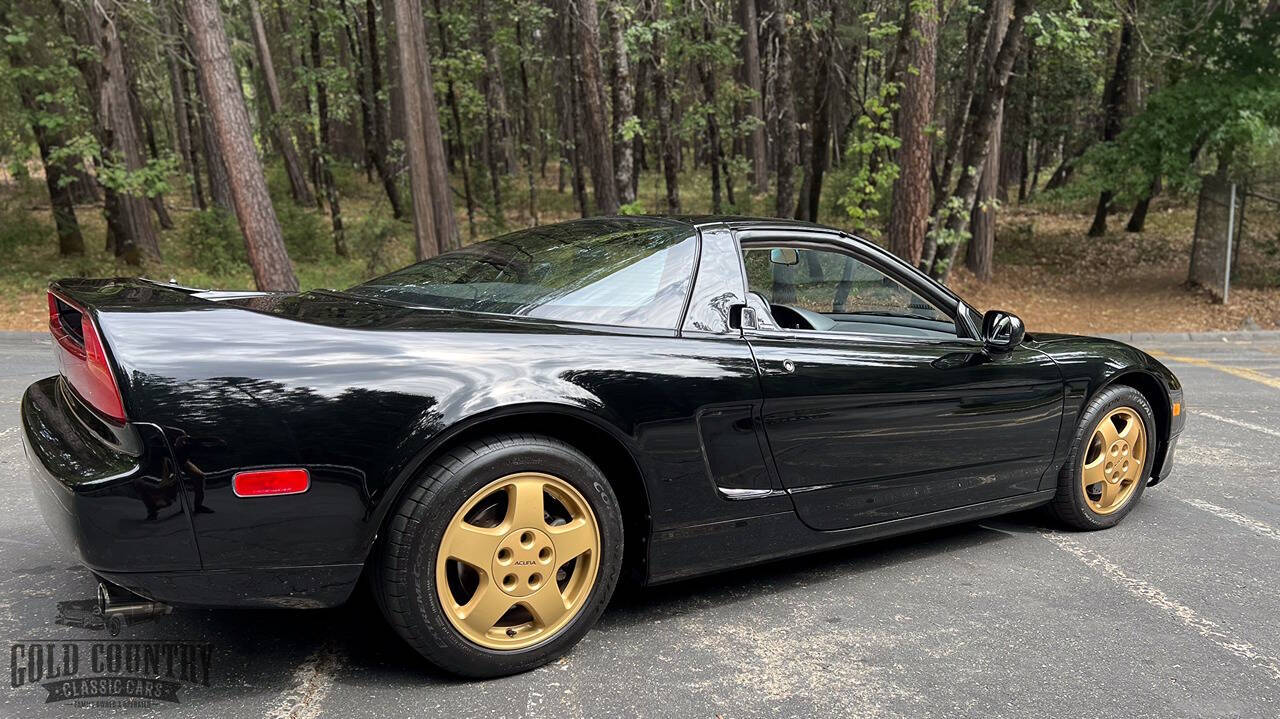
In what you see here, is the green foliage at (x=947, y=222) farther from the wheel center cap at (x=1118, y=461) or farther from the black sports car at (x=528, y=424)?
the black sports car at (x=528, y=424)

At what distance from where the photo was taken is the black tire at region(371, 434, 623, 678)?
2.37m

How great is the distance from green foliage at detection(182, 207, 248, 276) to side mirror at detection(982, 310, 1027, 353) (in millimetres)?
15364

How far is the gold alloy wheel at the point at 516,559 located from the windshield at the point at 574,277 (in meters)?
0.64

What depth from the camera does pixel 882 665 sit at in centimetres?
278

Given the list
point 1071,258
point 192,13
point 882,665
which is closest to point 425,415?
point 882,665

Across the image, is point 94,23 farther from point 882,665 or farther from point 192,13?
point 882,665

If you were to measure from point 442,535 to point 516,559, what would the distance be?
0.85 ft

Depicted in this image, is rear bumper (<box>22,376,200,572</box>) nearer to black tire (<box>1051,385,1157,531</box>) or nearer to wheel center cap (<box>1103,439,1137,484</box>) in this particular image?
black tire (<box>1051,385,1157,531</box>)

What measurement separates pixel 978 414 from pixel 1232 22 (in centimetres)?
1407

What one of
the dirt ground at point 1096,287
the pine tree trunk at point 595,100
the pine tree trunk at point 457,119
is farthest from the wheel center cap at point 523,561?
the pine tree trunk at point 457,119

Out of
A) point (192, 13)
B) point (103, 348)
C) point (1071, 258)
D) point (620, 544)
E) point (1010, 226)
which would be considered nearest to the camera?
point (103, 348)

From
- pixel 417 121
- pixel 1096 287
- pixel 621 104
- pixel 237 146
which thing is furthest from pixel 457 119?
pixel 1096 287

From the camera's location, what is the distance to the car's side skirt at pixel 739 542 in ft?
9.36

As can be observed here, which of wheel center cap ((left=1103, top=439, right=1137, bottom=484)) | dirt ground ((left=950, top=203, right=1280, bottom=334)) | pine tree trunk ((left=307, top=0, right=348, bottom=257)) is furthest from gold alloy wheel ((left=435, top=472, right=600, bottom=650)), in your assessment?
pine tree trunk ((left=307, top=0, right=348, bottom=257))
